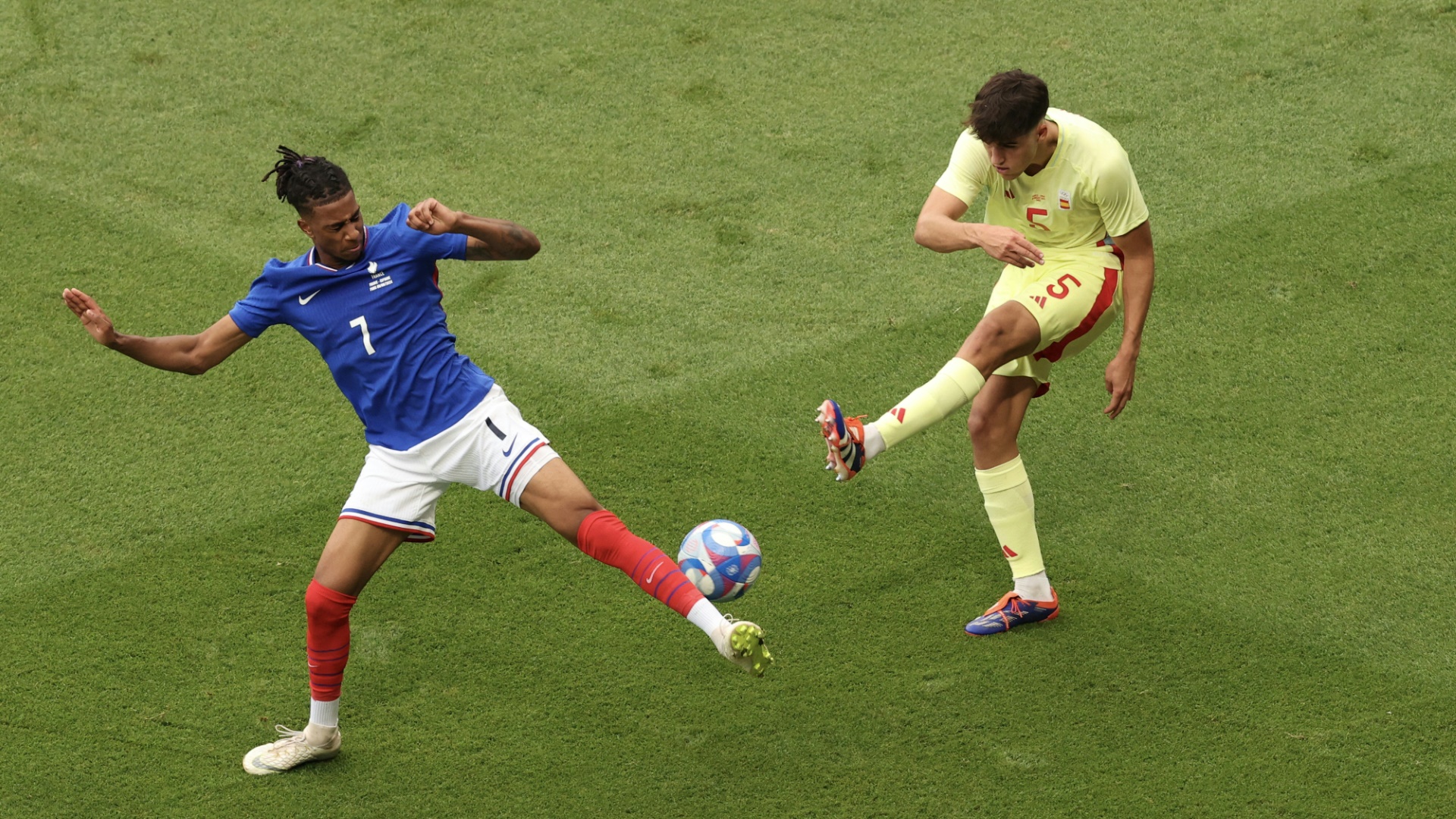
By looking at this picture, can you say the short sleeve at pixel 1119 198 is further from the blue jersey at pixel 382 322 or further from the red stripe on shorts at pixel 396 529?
the red stripe on shorts at pixel 396 529

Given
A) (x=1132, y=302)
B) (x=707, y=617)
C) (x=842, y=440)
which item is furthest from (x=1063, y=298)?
(x=707, y=617)

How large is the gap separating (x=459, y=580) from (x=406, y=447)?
4.05 feet

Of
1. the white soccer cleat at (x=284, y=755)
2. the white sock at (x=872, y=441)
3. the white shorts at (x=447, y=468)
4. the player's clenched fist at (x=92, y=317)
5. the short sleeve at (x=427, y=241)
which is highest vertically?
the short sleeve at (x=427, y=241)

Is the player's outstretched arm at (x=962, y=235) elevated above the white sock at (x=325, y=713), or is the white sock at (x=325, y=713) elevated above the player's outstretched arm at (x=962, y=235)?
the player's outstretched arm at (x=962, y=235)

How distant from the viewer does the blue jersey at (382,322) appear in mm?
5188

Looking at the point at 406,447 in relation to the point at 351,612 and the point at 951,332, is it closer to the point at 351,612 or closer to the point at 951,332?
the point at 351,612

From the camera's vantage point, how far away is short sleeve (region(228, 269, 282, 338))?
17.2 ft

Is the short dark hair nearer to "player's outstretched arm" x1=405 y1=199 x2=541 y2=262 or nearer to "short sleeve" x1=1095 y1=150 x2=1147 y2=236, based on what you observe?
"short sleeve" x1=1095 y1=150 x2=1147 y2=236

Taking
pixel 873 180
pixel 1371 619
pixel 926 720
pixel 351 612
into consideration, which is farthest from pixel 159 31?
pixel 1371 619

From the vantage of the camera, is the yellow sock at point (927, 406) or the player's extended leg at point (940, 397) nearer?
the player's extended leg at point (940, 397)

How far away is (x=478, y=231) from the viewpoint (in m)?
5.14

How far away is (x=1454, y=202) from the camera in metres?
8.34

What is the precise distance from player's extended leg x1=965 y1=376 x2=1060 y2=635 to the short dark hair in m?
1.03

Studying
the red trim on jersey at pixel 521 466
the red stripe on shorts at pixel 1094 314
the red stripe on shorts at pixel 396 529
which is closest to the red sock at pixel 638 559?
the red trim on jersey at pixel 521 466
